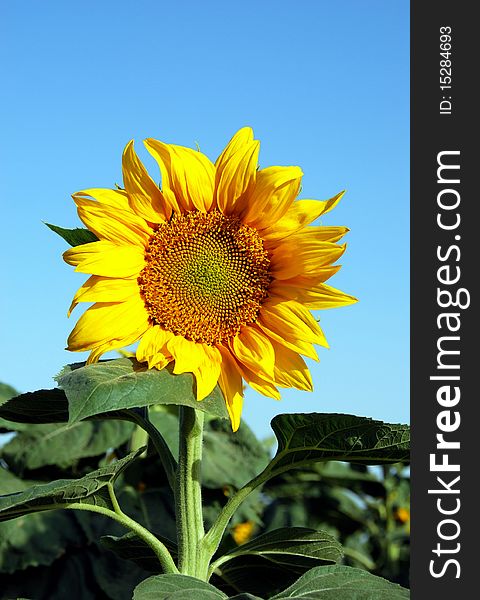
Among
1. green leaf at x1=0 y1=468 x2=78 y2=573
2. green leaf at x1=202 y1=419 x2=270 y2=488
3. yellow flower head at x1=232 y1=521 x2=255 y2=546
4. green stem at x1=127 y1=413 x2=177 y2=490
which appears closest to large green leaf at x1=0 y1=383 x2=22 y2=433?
green leaf at x1=0 y1=468 x2=78 y2=573

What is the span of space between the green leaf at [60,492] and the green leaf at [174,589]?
188mm

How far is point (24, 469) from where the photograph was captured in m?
2.78

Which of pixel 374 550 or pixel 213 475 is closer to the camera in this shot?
pixel 213 475

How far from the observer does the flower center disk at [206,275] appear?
1601mm

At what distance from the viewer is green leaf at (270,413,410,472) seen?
1.53m

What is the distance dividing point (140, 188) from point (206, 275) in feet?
0.63

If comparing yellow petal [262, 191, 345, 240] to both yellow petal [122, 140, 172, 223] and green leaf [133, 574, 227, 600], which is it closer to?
yellow petal [122, 140, 172, 223]

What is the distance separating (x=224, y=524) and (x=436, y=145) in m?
0.76

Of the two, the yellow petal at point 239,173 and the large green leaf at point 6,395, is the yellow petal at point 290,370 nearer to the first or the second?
the yellow petal at point 239,173

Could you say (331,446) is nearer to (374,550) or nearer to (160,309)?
(160,309)

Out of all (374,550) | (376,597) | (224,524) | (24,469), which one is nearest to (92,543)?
(24,469)

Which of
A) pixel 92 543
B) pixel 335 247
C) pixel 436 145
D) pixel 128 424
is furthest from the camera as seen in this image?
pixel 128 424

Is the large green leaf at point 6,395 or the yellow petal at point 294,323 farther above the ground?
the large green leaf at point 6,395

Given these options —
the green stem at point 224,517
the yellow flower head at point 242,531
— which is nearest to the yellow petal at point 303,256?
the green stem at point 224,517
